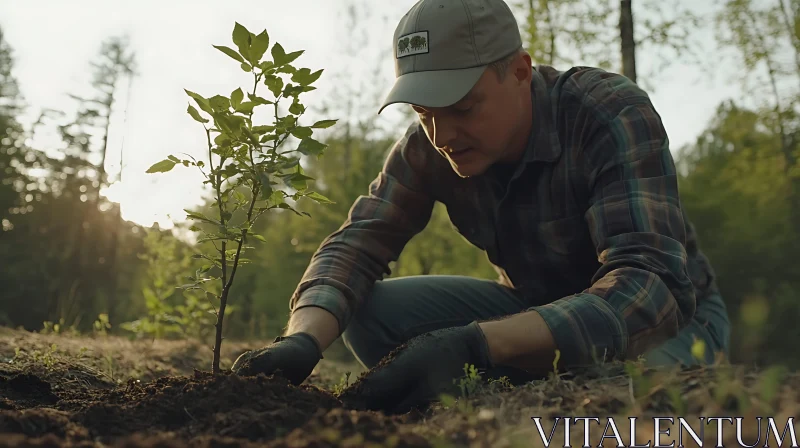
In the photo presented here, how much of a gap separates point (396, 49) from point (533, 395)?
1618mm

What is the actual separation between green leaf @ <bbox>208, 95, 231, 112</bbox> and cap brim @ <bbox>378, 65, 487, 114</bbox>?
0.67 meters

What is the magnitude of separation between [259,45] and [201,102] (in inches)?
10.9

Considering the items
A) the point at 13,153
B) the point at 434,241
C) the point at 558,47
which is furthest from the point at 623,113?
the point at 13,153

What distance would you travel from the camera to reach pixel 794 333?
18688 mm

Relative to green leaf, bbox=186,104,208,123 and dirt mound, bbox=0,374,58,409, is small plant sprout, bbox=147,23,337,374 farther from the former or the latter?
dirt mound, bbox=0,374,58,409

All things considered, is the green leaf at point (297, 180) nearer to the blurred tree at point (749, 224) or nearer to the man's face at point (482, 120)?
the man's face at point (482, 120)

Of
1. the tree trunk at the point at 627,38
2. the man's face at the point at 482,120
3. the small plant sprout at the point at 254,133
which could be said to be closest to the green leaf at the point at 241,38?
the small plant sprout at the point at 254,133

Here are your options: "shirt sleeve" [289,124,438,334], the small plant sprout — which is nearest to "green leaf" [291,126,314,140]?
the small plant sprout

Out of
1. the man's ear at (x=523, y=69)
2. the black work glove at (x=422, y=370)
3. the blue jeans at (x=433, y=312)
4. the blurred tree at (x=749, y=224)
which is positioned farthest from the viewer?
the blurred tree at (x=749, y=224)

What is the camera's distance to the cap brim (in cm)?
258

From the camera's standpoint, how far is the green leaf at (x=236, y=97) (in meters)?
2.29

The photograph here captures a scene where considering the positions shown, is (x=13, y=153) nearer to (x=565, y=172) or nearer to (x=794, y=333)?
(x=565, y=172)

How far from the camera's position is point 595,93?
113 inches

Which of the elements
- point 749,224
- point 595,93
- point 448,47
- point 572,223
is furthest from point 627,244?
point 749,224
